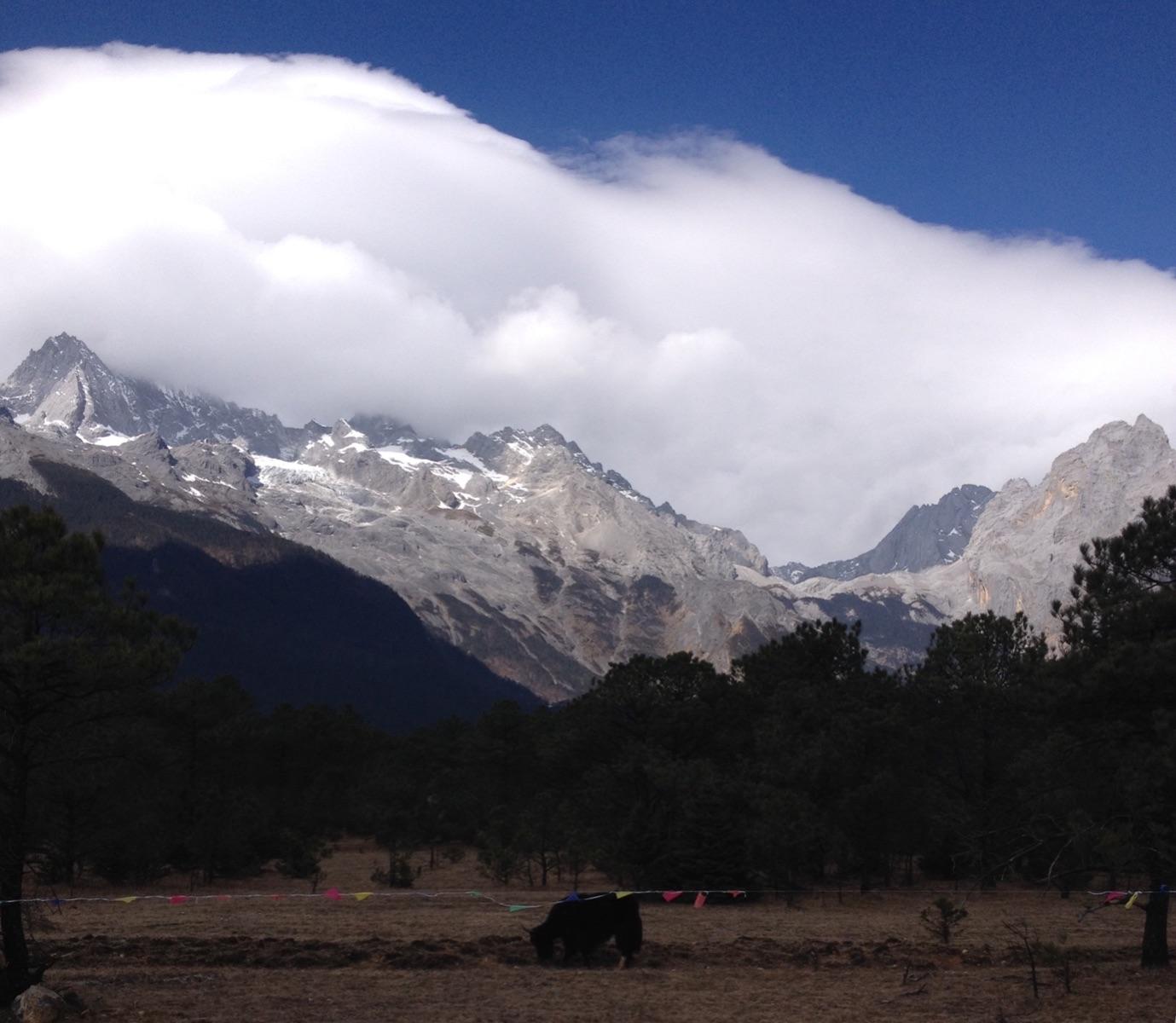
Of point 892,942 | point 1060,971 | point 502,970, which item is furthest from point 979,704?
point 502,970

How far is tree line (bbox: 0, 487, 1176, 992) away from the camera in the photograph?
70.7ft

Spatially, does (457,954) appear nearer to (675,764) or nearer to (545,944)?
(545,944)

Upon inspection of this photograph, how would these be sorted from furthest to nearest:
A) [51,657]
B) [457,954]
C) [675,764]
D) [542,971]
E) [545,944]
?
[675,764], [457,954], [545,944], [542,971], [51,657]

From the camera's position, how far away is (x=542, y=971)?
871 inches

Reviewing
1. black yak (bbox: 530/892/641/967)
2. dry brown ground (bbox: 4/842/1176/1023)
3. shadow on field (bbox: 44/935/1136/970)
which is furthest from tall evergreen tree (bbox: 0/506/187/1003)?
black yak (bbox: 530/892/641/967)

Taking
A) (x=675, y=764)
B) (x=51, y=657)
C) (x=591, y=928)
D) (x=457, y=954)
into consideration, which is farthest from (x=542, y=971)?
(x=675, y=764)

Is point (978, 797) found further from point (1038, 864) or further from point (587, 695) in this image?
point (587, 695)

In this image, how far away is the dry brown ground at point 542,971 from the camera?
18.2m

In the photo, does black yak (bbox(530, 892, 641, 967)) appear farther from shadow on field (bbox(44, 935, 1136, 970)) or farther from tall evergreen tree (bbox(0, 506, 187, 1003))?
tall evergreen tree (bbox(0, 506, 187, 1003))

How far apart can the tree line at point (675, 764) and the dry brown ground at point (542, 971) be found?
1.89 metres

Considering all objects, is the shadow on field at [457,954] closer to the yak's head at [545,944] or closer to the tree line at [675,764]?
the yak's head at [545,944]

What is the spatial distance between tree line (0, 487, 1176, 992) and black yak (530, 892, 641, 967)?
6882 mm

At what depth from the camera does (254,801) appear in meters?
59.3

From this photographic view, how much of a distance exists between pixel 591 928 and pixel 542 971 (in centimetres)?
135
